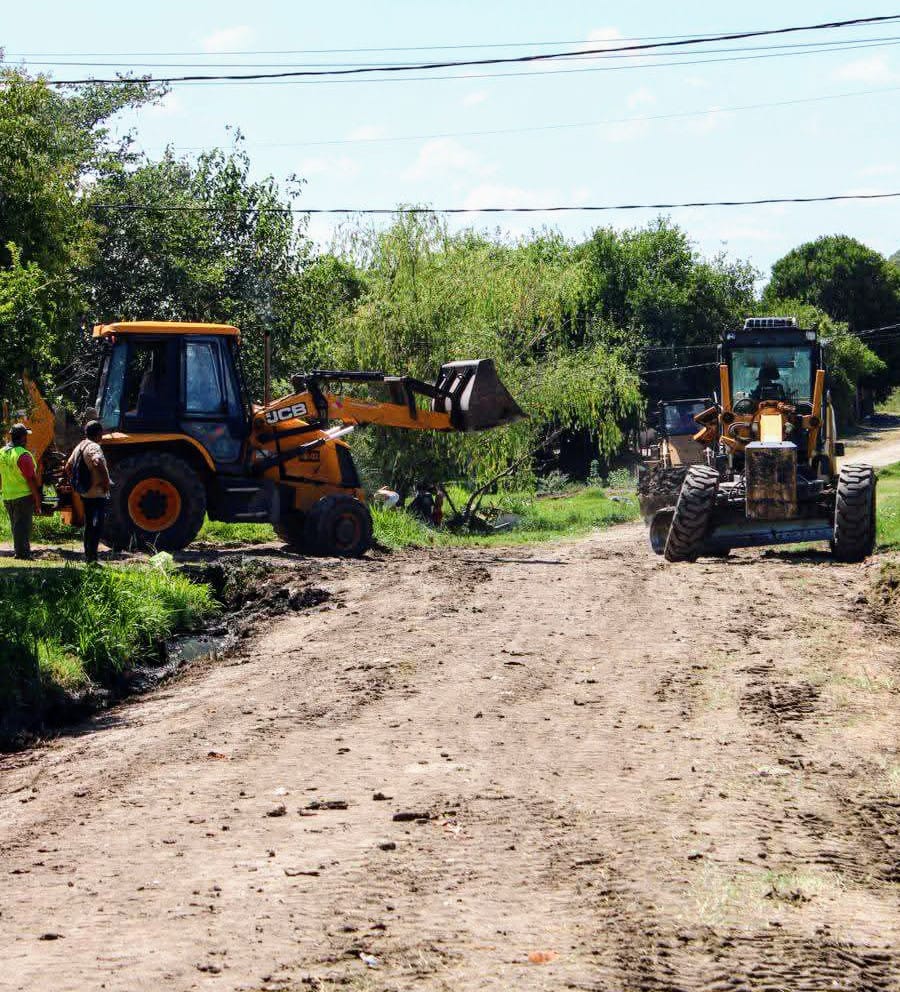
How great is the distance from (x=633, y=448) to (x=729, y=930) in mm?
49285

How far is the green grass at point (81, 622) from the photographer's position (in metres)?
10.6

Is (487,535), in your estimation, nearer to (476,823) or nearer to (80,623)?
(80,623)

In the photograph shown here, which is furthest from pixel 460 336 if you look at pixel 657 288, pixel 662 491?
pixel 657 288

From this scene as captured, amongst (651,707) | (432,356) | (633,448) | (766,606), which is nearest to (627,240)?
(633,448)

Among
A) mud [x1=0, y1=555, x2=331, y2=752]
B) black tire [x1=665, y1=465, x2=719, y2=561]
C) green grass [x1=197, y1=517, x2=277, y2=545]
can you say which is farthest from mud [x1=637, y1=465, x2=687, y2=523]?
green grass [x1=197, y1=517, x2=277, y2=545]

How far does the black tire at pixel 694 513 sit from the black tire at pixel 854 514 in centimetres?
169

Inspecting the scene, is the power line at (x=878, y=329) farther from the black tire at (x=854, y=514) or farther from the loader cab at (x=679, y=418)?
the black tire at (x=854, y=514)

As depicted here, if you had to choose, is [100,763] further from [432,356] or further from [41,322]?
[432,356]

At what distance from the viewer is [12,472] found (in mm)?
17266

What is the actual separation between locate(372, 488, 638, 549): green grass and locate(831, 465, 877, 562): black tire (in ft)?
26.3

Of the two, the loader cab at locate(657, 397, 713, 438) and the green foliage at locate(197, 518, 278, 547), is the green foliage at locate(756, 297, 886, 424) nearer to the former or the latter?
the loader cab at locate(657, 397, 713, 438)

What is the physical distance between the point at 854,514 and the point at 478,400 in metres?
5.95

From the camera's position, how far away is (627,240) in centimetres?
6556

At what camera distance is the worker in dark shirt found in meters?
17.2
